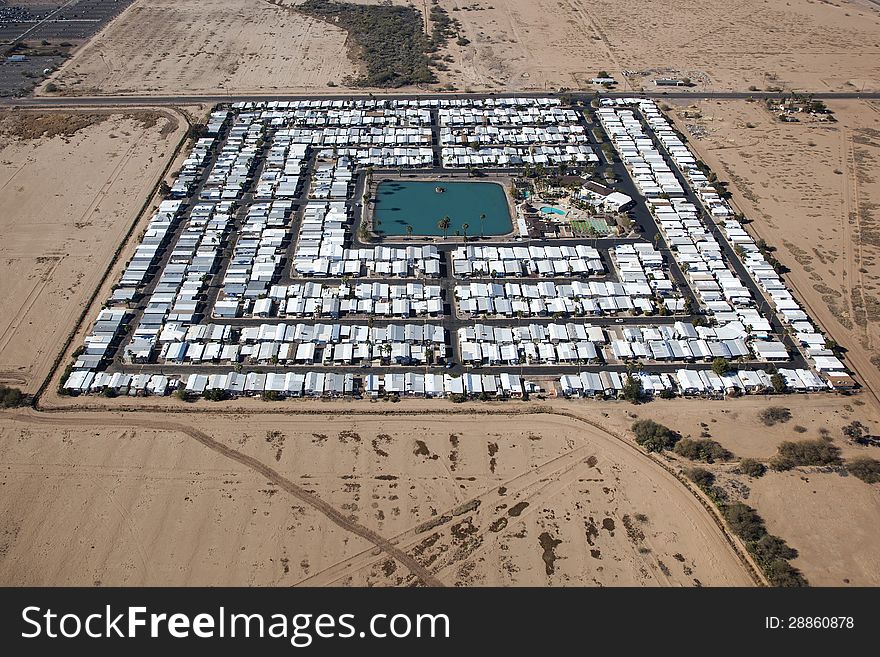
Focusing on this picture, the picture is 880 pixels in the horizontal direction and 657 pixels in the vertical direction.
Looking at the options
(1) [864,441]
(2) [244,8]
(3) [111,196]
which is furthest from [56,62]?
(1) [864,441]

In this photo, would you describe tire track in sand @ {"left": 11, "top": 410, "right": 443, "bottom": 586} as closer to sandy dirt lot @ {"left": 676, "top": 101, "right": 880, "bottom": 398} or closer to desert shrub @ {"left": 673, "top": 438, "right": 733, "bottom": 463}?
desert shrub @ {"left": 673, "top": 438, "right": 733, "bottom": 463}

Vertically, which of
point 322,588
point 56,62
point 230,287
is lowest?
point 322,588

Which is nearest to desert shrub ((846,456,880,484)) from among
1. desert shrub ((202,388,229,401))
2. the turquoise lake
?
the turquoise lake

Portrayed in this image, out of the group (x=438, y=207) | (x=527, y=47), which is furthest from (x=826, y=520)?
(x=527, y=47)

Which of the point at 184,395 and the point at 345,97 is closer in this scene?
the point at 184,395

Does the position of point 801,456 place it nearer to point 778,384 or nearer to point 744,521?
point 778,384

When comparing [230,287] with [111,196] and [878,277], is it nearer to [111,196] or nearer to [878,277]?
[111,196]
